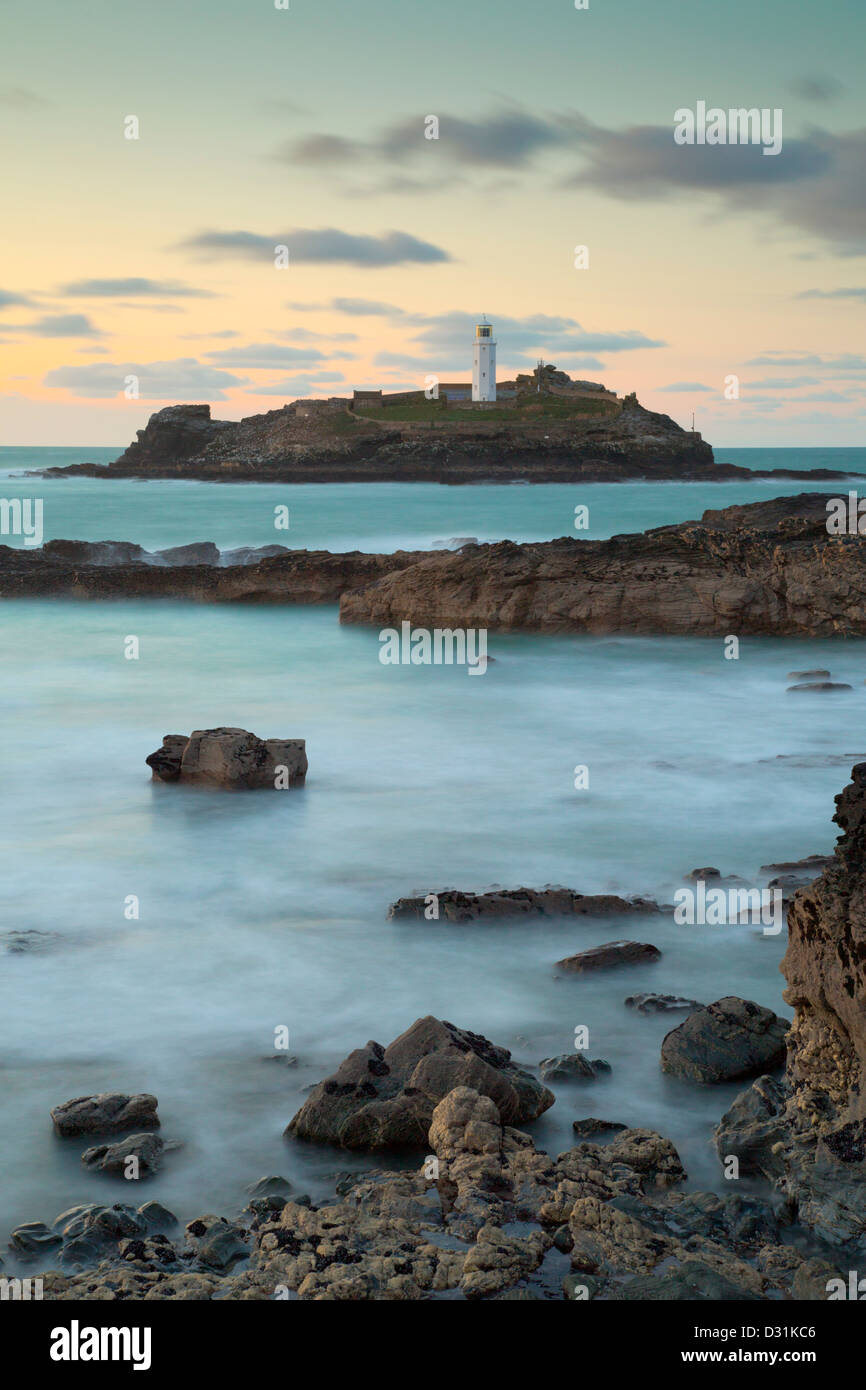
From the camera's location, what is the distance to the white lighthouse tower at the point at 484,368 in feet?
→ 332

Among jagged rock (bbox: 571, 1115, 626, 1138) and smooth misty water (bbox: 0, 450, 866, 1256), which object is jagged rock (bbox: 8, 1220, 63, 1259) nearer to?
smooth misty water (bbox: 0, 450, 866, 1256)

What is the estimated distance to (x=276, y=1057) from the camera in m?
6.08

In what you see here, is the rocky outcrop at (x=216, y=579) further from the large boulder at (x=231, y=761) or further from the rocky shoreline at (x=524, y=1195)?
the rocky shoreline at (x=524, y=1195)

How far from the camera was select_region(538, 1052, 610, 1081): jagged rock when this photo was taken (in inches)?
224

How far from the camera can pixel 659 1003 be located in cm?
643

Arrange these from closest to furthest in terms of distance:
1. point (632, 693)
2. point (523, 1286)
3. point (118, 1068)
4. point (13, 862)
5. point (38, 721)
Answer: point (523, 1286) < point (118, 1068) < point (13, 862) < point (38, 721) < point (632, 693)

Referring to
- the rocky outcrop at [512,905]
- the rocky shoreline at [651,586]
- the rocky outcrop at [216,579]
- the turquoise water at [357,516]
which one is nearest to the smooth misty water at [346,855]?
the rocky outcrop at [512,905]

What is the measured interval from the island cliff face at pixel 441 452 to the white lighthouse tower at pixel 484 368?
6133 millimetres

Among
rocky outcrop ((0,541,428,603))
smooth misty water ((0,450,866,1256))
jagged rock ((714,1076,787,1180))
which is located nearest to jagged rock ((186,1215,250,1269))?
smooth misty water ((0,450,866,1256))

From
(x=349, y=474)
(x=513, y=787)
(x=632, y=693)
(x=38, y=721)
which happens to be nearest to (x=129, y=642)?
(x=38, y=721)

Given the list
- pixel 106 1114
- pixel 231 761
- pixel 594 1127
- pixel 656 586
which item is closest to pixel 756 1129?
pixel 594 1127

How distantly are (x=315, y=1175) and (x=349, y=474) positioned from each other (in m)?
83.8

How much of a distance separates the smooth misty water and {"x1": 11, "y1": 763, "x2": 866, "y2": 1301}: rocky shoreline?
0.19 metres
